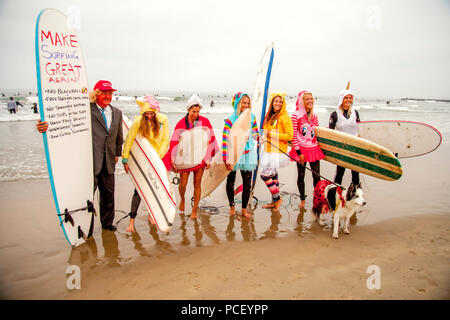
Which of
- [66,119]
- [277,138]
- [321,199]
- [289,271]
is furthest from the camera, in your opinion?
[277,138]

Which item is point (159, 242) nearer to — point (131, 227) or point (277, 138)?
point (131, 227)

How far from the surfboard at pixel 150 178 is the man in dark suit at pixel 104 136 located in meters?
0.24

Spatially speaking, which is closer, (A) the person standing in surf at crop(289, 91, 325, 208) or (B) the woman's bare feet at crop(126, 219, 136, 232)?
(B) the woman's bare feet at crop(126, 219, 136, 232)

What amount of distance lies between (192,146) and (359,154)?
231 cm

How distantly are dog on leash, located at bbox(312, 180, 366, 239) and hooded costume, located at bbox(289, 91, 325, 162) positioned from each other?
1.80ft

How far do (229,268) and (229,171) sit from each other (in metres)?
1.44

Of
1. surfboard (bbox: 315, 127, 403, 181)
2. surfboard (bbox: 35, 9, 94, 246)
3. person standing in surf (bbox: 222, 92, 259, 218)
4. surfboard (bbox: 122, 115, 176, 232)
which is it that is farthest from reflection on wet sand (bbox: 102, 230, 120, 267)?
surfboard (bbox: 315, 127, 403, 181)

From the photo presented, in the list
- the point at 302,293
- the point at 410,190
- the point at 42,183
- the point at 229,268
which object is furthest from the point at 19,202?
the point at 410,190

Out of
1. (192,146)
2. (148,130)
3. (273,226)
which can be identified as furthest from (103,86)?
(273,226)

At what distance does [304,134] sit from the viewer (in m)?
3.81

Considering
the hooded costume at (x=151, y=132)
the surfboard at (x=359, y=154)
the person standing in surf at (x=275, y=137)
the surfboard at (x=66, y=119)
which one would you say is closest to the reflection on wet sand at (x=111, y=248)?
the surfboard at (x=66, y=119)

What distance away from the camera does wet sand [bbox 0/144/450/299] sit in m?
2.17

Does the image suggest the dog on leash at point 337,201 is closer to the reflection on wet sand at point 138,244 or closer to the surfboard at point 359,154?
the surfboard at point 359,154

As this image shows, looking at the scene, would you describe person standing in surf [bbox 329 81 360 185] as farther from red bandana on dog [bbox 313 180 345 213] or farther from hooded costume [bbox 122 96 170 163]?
hooded costume [bbox 122 96 170 163]
